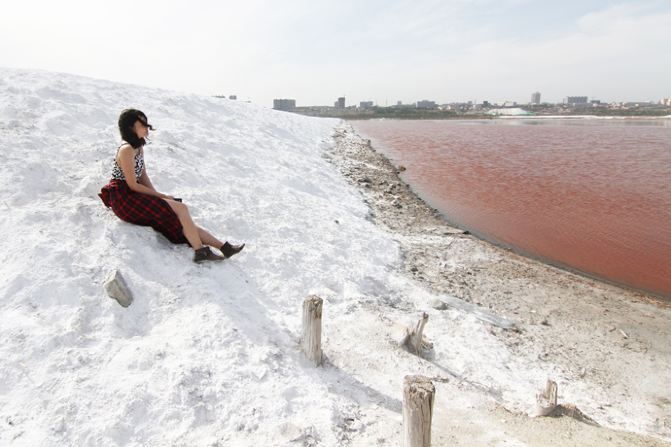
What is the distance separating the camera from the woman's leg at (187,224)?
17.1 feet

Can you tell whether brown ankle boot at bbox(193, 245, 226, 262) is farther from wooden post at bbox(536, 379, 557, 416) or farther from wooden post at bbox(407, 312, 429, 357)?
wooden post at bbox(536, 379, 557, 416)

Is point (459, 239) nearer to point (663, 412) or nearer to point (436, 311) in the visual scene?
point (436, 311)

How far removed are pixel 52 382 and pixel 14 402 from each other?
0.88 feet

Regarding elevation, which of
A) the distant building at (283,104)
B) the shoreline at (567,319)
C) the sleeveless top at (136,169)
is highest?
the distant building at (283,104)

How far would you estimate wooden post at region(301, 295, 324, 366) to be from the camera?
4.16 metres

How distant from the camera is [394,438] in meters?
3.54

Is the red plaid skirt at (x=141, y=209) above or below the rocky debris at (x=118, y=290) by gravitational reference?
above

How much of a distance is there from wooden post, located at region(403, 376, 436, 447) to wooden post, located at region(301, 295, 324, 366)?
138cm

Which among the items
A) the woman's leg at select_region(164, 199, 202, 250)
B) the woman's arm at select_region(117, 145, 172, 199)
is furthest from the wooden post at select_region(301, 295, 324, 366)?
the woman's arm at select_region(117, 145, 172, 199)

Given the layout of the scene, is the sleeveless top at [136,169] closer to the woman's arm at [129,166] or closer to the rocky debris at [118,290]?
the woman's arm at [129,166]

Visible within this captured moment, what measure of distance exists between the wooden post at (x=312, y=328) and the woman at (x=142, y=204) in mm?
1763

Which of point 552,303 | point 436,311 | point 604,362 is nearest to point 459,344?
point 436,311

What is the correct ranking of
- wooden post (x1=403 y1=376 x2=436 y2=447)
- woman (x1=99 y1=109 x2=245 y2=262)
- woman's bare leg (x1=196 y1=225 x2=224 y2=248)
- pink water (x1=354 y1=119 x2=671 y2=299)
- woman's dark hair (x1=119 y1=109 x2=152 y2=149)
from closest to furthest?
wooden post (x1=403 y1=376 x2=436 y2=447), woman's dark hair (x1=119 y1=109 x2=152 y2=149), woman (x1=99 y1=109 x2=245 y2=262), woman's bare leg (x1=196 y1=225 x2=224 y2=248), pink water (x1=354 y1=119 x2=671 y2=299)

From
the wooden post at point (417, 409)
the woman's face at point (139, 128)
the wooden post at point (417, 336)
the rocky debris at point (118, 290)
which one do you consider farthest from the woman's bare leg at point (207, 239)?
the wooden post at point (417, 409)
